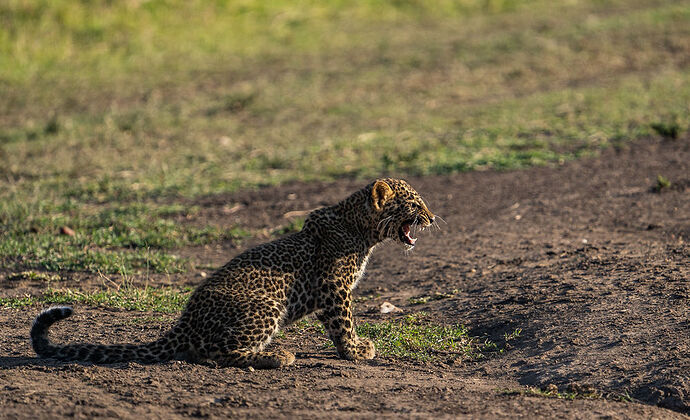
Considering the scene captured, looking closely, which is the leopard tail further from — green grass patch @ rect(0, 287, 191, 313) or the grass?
the grass

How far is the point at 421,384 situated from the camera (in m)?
6.00

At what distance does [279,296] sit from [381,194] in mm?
1082

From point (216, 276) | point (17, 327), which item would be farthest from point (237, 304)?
point (17, 327)

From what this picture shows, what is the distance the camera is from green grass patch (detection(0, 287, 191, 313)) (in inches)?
309

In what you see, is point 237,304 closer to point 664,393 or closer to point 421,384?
point 421,384

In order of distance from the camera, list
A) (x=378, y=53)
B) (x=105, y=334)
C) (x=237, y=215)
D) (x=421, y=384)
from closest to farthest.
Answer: (x=421, y=384), (x=105, y=334), (x=237, y=215), (x=378, y=53)

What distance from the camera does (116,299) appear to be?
8.00 meters

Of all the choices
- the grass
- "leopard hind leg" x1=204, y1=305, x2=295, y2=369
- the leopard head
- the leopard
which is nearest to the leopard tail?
the leopard

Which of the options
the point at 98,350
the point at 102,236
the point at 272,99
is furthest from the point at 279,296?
the point at 272,99

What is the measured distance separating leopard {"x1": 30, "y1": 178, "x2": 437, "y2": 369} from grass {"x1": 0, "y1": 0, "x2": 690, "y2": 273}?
2.62m

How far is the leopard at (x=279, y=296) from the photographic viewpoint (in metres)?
6.14

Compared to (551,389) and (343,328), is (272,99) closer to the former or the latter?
(343,328)

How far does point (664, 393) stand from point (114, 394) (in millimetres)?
3238

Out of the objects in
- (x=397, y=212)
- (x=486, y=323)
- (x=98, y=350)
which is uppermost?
(x=397, y=212)
